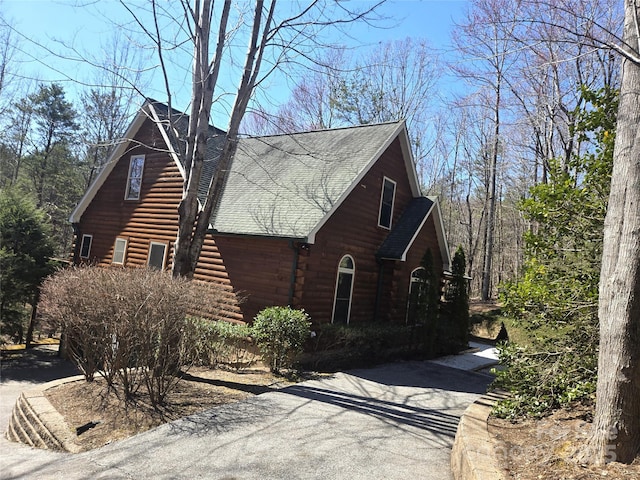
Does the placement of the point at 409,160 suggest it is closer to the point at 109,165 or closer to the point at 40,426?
the point at 109,165

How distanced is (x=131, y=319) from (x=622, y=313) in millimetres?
6068

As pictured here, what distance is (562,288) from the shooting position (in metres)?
5.23

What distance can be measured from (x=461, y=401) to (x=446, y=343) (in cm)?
532

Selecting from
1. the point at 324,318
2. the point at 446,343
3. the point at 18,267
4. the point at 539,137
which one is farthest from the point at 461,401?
the point at 539,137

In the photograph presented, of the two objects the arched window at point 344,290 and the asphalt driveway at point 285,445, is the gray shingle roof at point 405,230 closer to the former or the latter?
the arched window at point 344,290

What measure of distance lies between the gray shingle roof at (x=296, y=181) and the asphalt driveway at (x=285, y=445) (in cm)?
440

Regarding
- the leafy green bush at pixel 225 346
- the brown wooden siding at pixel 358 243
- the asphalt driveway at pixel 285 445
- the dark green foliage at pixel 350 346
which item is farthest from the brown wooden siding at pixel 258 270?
the asphalt driveway at pixel 285 445

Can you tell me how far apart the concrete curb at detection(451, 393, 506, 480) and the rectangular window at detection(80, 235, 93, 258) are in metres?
15.6

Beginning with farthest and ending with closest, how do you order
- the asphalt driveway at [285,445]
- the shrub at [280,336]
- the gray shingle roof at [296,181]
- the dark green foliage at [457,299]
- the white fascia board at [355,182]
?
the dark green foliage at [457,299] < the gray shingle roof at [296,181] < the white fascia board at [355,182] < the shrub at [280,336] < the asphalt driveway at [285,445]

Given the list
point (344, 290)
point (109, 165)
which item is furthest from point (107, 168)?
point (344, 290)

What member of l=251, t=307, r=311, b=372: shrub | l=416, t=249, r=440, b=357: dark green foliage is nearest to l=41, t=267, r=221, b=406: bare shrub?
l=251, t=307, r=311, b=372: shrub

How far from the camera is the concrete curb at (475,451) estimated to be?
3453mm

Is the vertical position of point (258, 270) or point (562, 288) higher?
point (562, 288)

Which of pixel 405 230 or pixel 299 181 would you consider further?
pixel 405 230
